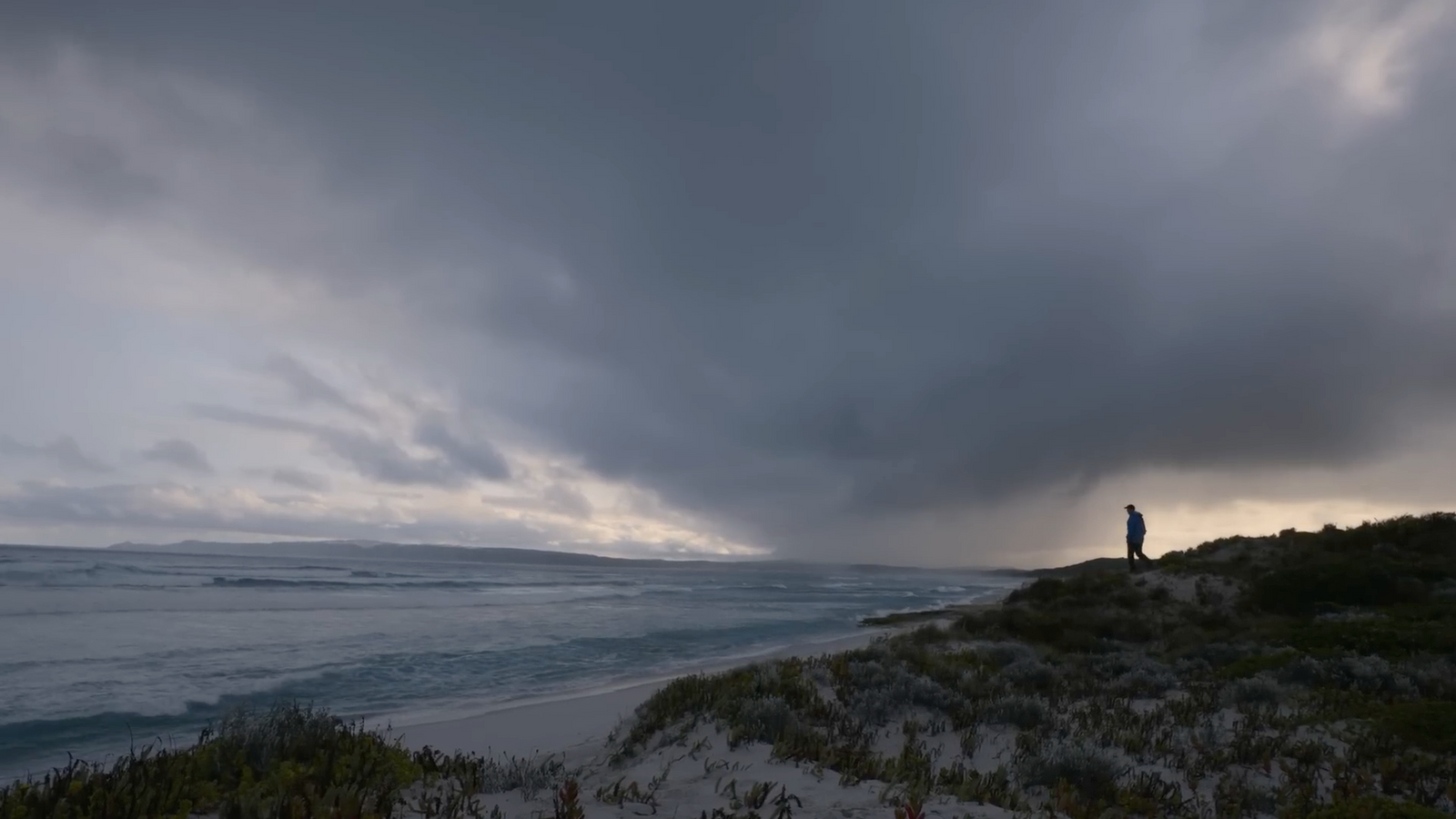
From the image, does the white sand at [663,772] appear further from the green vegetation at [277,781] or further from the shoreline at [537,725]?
the green vegetation at [277,781]

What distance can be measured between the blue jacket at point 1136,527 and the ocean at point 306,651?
395 inches

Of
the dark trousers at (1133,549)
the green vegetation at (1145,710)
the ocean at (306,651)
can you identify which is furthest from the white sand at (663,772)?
the dark trousers at (1133,549)

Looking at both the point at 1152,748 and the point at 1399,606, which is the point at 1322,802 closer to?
the point at 1152,748

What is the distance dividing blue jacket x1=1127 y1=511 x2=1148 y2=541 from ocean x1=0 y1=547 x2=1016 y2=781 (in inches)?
395

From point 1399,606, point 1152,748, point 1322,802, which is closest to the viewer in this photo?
point 1322,802

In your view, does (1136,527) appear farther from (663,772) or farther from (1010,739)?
(663,772)

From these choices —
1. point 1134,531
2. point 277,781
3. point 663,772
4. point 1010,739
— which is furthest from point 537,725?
point 1134,531

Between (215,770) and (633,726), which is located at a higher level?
(215,770)

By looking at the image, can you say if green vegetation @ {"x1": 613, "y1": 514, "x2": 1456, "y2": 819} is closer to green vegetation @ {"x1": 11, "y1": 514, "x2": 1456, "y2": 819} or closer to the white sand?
green vegetation @ {"x1": 11, "y1": 514, "x2": 1456, "y2": 819}

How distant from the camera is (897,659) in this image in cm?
1160

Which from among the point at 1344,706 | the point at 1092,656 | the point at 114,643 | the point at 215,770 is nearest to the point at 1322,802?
the point at 1344,706

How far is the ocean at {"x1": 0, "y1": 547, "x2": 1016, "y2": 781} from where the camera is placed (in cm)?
1210

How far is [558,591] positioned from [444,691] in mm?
37204

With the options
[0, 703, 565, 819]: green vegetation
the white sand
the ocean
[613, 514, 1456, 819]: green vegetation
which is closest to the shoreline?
the white sand
